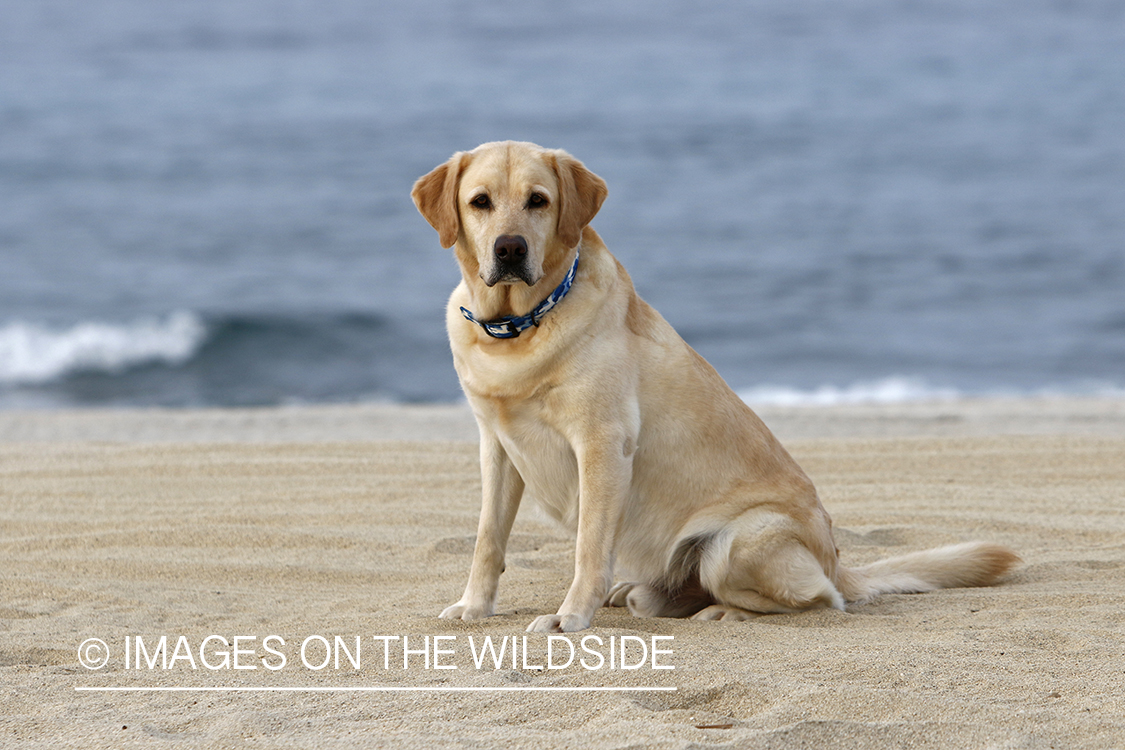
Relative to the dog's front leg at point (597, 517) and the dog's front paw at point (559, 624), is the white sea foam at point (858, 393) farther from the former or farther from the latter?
the dog's front paw at point (559, 624)

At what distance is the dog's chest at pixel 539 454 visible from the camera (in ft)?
10.0

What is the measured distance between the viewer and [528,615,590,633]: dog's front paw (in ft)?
9.56

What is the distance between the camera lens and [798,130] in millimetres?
20125

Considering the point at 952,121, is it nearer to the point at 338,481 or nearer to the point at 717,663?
the point at 338,481

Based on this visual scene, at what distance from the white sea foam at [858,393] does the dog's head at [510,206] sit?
6.32 metres

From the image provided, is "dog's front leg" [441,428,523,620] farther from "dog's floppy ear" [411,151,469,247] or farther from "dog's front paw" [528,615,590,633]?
"dog's floppy ear" [411,151,469,247]

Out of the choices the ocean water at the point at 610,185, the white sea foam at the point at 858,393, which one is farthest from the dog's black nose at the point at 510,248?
the ocean water at the point at 610,185

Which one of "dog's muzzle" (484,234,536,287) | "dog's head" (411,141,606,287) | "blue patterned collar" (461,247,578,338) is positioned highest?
"dog's head" (411,141,606,287)

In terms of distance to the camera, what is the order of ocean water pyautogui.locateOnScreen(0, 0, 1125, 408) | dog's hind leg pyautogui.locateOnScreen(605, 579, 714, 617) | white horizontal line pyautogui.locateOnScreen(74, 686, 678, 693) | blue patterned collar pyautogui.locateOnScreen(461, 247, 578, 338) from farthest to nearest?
ocean water pyautogui.locateOnScreen(0, 0, 1125, 408)
dog's hind leg pyautogui.locateOnScreen(605, 579, 714, 617)
blue patterned collar pyautogui.locateOnScreen(461, 247, 578, 338)
white horizontal line pyautogui.locateOnScreen(74, 686, 678, 693)

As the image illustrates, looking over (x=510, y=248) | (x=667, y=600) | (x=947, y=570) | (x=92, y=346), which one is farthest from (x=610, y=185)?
(x=510, y=248)

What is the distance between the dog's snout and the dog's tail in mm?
1514

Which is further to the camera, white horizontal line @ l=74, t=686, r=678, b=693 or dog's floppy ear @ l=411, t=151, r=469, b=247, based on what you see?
dog's floppy ear @ l=411, t=151, r=469, b=247

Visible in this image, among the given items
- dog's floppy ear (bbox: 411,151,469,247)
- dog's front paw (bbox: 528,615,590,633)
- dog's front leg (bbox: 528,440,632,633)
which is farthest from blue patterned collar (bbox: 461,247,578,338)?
dog's front paw (bbox: 528,615,590,633)

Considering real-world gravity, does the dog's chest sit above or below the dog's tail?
above
